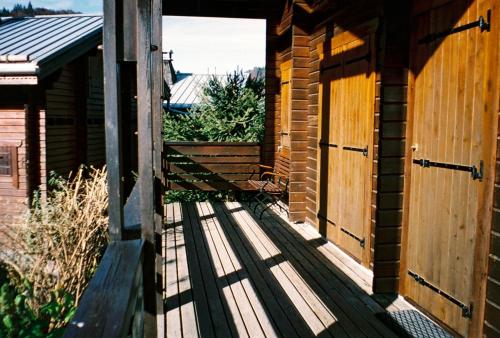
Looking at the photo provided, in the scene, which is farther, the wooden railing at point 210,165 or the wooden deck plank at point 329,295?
the wooden railing at point 210,165

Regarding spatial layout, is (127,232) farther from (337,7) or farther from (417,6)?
(337,7)

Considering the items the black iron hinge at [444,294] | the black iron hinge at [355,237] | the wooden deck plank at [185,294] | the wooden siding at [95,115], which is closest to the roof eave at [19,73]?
the wooden siding at [95,115]

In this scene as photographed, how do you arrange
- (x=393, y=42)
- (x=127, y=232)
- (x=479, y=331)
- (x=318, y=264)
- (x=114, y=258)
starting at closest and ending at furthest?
(x=114, y=258), (x=127, y=232), (x=479, y=331), (x=393, y=42), (x=318, y=264)

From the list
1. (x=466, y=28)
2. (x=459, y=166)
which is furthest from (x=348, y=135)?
(x=466, y=28)

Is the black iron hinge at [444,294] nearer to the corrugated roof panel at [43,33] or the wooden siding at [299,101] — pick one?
the wooden siding at [299,101]

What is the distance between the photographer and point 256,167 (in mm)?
9547

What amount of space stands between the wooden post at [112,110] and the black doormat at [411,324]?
7.94 ft

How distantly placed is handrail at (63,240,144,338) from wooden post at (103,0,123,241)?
184 millimetres

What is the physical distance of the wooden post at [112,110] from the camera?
1.99m

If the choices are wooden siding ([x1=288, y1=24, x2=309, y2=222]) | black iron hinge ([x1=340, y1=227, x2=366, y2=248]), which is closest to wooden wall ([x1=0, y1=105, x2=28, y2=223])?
wooden siding ([x1=288, y1=24, x2=309, y2=222])

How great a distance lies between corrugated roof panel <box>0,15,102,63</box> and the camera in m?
9.64

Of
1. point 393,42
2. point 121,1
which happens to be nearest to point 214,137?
point 393,42

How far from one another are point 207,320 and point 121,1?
96.4 inches

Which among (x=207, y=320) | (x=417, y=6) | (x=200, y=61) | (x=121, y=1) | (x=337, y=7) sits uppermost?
(x=200, y=61)
